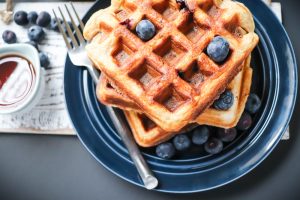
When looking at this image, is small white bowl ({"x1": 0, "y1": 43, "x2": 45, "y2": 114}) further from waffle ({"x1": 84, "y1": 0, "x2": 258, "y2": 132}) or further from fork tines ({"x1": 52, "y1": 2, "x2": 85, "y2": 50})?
waffle ({"x1": 84, "y1": 0, "x2": 258, "y2": 132})

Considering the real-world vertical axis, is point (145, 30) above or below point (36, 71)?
above

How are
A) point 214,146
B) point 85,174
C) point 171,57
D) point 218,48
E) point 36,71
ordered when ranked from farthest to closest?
point 85,174
point 36,71
point 214,146
point 171,57
point 218,48

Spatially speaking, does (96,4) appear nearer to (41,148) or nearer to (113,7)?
(113,7)

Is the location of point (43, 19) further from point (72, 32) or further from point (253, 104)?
point (253, 104)

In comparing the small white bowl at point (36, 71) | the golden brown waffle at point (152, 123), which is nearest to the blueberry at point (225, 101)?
the golden brown waffle at point (152, 123)

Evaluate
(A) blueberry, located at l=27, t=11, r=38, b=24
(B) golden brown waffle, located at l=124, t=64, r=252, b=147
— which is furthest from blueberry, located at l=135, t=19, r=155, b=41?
(A) blueberry, located at l=27, t=11, r=38, b=24

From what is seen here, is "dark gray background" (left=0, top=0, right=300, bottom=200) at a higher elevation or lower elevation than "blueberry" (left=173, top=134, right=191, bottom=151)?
lower

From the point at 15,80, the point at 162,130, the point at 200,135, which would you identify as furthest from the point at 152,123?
the point at 15,80
